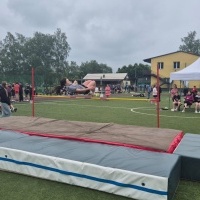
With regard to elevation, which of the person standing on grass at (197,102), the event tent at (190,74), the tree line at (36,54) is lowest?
the person standing on grass at (197,102)

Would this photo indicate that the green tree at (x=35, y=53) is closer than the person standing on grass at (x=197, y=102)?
No

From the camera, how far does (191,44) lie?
70.7m

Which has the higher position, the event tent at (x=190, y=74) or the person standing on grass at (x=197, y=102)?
the event tent at (x=190, y=74)

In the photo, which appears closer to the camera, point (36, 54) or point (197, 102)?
point (197, 102)

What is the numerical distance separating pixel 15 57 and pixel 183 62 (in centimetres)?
3856

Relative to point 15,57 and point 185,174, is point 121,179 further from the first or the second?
point 15,57

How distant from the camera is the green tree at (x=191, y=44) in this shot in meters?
70.0

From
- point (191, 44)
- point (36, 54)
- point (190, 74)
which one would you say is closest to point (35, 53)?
point (36, 54)

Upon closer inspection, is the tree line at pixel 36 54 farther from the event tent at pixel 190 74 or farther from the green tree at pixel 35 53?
the event tent at pixel 190 74

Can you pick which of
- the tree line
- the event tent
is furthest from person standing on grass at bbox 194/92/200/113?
the tree line

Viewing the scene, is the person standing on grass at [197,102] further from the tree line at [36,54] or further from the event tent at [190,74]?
the tree line at [36,54]

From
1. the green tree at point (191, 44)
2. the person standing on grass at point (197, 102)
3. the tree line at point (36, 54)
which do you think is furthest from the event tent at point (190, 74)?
the green tree at point (191, 44)

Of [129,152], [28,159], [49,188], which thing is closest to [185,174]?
[129,152]

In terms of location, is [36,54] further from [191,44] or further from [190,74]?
[190,74]
